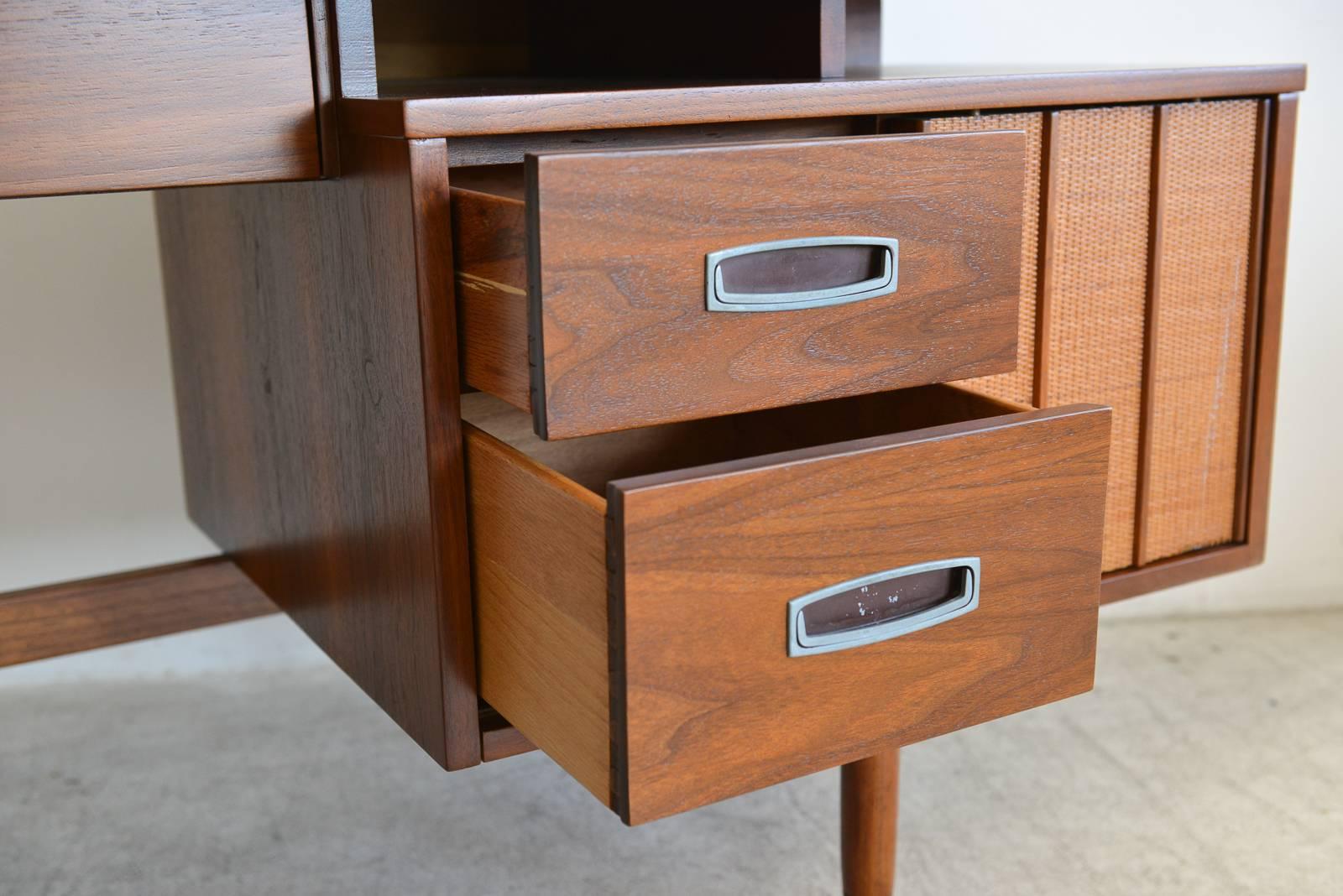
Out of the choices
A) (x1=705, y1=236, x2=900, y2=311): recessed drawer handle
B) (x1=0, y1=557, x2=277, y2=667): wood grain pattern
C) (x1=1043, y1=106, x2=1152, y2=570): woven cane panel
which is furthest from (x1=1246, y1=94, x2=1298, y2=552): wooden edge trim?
(x1=0, y1=557, x2=277, y2=667): wood grain pattern

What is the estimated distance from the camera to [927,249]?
2.32ft

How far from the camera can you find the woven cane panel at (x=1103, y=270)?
87cm

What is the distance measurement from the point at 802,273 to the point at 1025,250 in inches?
9.9

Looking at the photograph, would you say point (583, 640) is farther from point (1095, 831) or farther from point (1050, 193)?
point (1095, 831)

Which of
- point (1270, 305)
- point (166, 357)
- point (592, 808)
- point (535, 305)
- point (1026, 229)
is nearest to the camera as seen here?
point (535, 305)

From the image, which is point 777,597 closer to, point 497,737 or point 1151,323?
point 497,737

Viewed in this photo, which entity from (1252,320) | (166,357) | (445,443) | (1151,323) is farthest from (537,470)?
(166,357)

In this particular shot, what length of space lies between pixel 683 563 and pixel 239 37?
35 cm

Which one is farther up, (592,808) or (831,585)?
(831,585)

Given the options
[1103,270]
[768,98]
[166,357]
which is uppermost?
[768,98]

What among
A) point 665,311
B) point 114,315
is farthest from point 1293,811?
point 114,315

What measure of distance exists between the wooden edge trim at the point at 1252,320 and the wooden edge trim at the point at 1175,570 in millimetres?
16

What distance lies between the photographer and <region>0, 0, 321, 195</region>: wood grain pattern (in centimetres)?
65

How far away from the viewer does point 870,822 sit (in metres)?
0.96
